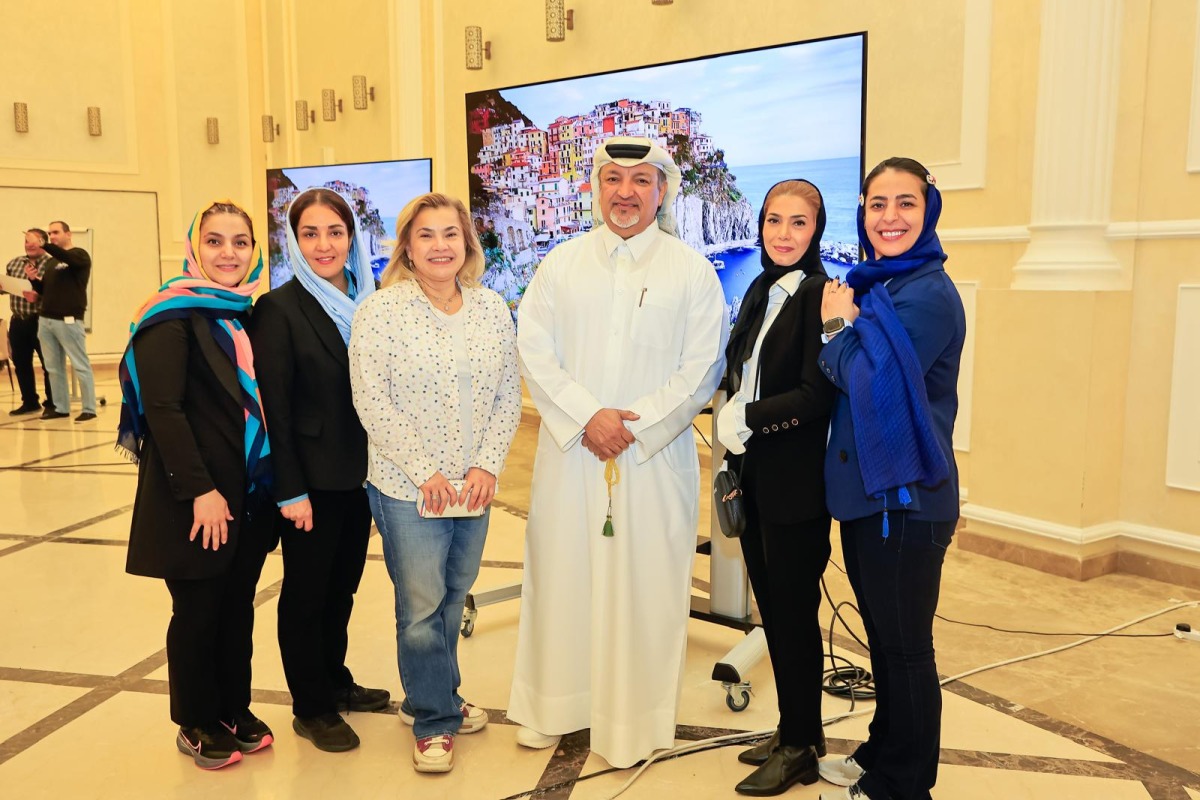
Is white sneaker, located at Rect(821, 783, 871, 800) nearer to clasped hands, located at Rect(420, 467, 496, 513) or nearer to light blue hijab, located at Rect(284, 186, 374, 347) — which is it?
clasped hands, located at Rect(420, 467, 496, 513)

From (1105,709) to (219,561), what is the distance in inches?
104

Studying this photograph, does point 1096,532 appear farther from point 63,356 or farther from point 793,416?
point 63,356

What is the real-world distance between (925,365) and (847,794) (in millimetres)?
1087

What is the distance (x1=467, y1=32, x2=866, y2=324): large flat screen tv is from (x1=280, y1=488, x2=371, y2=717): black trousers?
1740 millimetres

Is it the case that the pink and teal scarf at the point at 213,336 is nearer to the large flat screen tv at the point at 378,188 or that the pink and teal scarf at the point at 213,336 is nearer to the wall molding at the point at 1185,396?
the large flat screen tv at the point at 378,188

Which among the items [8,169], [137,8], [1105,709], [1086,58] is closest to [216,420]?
[1105,709]

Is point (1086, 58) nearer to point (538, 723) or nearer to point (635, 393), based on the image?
point (635, 393)

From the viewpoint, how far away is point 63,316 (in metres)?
8.29

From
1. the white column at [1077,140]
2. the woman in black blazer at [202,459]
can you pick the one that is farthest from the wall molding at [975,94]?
the woman in black blazer at [202,459]

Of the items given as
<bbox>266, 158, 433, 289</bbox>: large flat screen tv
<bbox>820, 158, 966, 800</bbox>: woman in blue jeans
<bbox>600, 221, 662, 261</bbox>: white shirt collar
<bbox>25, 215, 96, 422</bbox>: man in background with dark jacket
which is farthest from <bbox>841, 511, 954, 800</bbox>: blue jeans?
<bbox>25, 215, 96, 422</bbox>: man in background with dark jacket

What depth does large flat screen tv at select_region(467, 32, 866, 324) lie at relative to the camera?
3504 mm

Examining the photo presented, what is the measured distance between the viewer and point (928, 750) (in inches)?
86.1

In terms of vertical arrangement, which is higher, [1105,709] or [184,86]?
[184,86]

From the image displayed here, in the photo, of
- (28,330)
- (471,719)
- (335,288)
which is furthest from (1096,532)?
(28,330)
